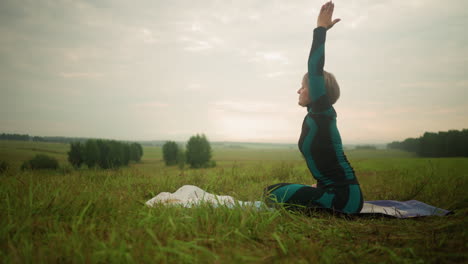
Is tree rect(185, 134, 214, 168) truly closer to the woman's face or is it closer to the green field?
the woman's face

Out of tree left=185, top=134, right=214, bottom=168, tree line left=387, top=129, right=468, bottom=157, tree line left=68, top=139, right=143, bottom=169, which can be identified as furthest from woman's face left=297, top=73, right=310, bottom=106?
tree left=185, top=134, right=214, bottom=168

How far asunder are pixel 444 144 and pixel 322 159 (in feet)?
188

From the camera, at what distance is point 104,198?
8.29 feet

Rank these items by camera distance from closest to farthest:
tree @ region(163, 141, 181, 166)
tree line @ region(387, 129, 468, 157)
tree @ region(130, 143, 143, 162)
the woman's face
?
1. the woman's face
2. tree line @ region(387, 129, 468, 157)
3. tree @ region(130, 143, 143, 162)
4. tree @ region(163, 141, 181, 166)

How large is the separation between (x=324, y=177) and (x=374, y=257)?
5.07ft

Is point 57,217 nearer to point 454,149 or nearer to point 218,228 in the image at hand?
point 218,228

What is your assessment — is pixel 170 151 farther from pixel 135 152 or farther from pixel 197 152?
pixel 197 152

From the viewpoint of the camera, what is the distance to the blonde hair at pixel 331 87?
3252 mm

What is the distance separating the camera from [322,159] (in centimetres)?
316

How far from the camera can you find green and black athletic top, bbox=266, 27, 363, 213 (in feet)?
9.87

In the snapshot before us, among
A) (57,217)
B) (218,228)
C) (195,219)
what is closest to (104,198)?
(57,217)

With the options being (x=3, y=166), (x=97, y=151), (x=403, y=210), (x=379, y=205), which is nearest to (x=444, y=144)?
(x=379, y=205)

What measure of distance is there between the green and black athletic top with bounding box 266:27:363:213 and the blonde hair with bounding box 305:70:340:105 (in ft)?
0.69

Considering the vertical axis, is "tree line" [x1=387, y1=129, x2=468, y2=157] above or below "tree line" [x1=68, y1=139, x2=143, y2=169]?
above
